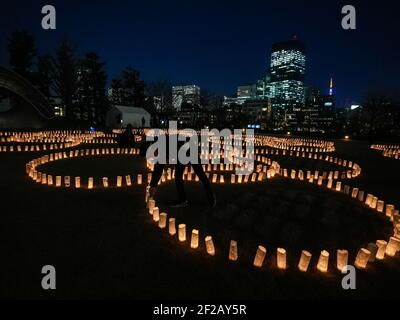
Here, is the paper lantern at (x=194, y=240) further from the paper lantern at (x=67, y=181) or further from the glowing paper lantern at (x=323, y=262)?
the paper lantern at (x=67, y=181)

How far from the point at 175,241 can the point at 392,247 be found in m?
3.38

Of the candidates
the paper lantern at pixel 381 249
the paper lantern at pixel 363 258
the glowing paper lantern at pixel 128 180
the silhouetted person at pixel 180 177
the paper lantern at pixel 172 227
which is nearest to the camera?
the paper lantern at pixel 363 258

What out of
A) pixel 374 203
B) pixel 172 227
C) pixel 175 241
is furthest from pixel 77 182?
pixel 374 203

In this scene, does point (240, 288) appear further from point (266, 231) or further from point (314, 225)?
point (314, 225)

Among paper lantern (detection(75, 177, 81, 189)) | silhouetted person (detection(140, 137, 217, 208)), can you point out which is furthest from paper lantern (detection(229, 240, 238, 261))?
paper lantern (detection(75, 177, 81, 189))

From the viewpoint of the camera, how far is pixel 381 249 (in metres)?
3.92

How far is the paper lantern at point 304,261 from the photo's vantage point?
350 cm

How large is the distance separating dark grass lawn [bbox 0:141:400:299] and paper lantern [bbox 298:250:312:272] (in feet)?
0.31

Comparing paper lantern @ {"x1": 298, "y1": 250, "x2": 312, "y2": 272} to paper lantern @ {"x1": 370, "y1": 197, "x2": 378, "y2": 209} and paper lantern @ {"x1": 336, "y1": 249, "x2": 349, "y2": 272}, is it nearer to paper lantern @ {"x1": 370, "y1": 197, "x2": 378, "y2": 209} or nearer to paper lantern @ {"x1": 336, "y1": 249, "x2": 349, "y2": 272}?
paper lantern @ {"x1": 336, "y1": 249, "x2": 349, "y2": 272}

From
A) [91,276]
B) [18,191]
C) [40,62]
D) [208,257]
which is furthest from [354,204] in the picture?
[40,62]

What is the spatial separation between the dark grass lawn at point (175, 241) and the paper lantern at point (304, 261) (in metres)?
0.10

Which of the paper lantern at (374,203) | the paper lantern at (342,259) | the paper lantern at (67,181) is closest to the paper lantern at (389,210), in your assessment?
the paper lantern at (374,203)

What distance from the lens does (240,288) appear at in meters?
3.19

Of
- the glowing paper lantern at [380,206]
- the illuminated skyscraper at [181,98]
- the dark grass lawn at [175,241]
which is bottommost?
the dark grass lawn at [175,241]
